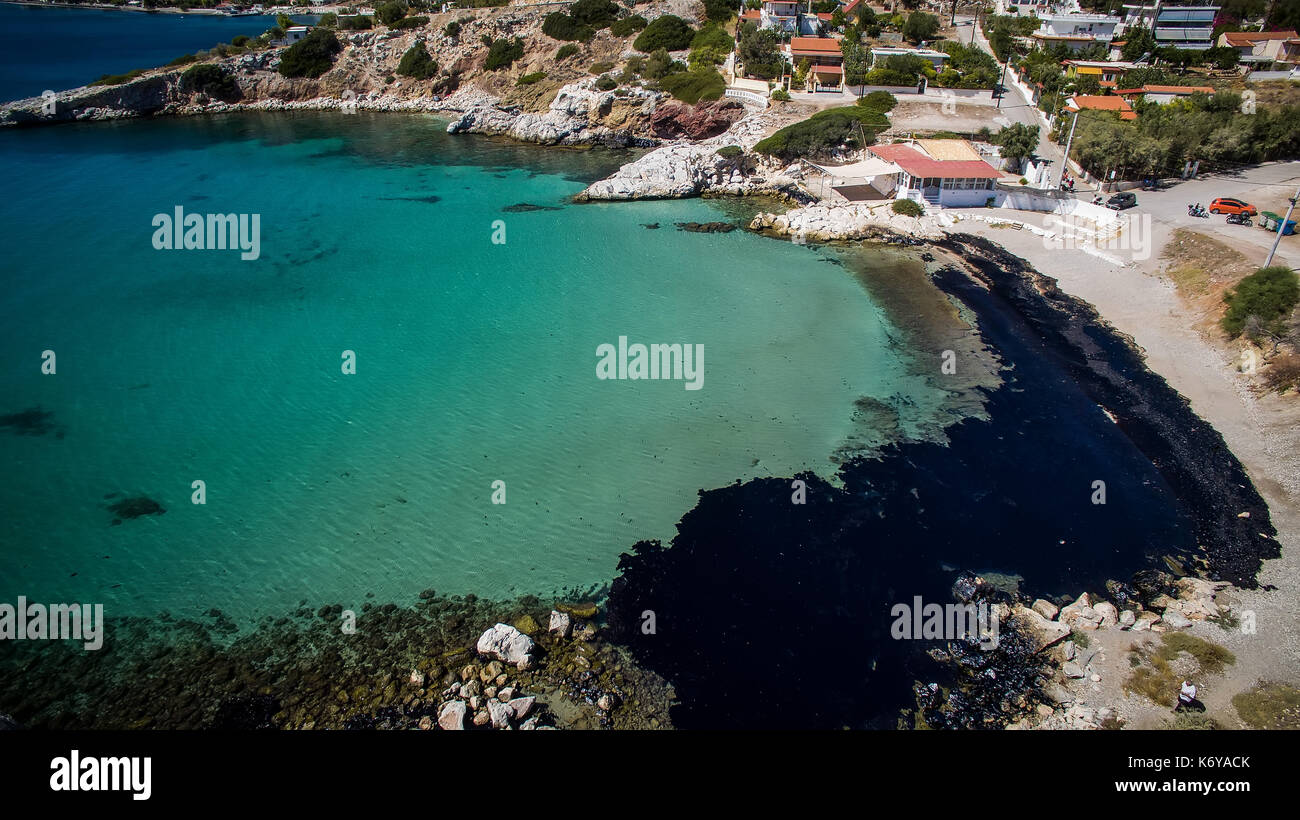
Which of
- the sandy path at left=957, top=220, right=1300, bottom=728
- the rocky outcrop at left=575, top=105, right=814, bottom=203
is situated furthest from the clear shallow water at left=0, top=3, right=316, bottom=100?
the sandy path at left=957, top=220, right=1300, bottom=728

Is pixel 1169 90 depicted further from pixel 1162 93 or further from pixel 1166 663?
pixel 1166 663

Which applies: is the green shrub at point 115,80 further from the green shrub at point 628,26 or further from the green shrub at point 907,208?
the green shrub at point 907,208

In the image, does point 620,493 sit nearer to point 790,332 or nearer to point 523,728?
point 523,728

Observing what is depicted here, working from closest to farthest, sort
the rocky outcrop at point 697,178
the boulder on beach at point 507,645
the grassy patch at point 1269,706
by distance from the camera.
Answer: the grassy patch at point 1269,706 < the boulder on beach at point 507,645 < the rocky outcrop at point 697,178

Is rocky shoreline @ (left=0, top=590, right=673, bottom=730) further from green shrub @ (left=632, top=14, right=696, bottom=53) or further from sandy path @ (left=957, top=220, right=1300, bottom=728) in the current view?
green shrub @ (left=632, top=14, right=696, bottom=53)

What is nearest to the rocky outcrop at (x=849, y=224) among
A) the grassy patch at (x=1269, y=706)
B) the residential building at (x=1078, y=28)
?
the grassy patch at (x=1269, y=706)
